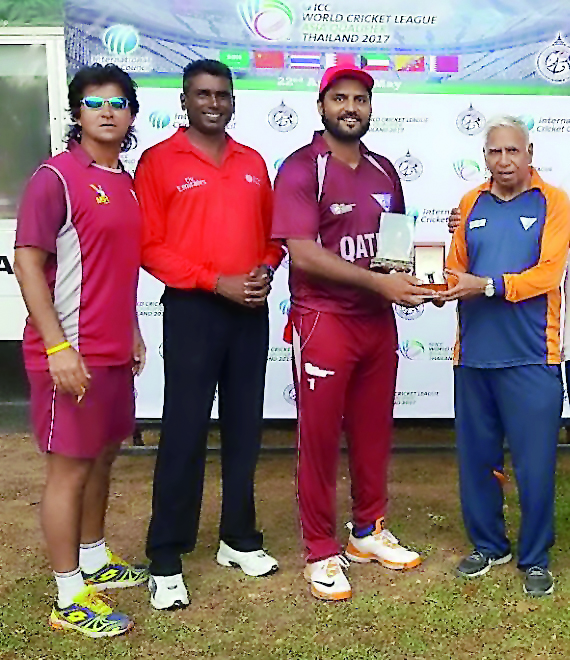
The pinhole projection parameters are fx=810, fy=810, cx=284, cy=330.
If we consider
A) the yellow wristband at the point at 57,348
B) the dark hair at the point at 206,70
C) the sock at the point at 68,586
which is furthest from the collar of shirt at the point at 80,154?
the sock at the point at 68,586

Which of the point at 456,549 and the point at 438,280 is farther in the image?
the point at 456,549

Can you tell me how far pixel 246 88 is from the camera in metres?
4.43

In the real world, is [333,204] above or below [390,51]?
below

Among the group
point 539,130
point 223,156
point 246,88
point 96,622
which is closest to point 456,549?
point 96,622

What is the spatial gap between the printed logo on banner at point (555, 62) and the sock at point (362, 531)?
8.68 ft

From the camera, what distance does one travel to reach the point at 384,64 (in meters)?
4.42

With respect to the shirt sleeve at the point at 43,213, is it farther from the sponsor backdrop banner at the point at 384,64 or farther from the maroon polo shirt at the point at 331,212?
the sponsor backdrop banner at the point at 384,64

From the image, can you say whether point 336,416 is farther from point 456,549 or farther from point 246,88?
point 246,88

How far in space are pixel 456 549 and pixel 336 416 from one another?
99cm

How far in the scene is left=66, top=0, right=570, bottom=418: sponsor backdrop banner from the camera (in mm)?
4340

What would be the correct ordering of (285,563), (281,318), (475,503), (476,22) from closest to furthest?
1. (475,503)
2. (285,563)
3. (476,22)
4. (281,318)

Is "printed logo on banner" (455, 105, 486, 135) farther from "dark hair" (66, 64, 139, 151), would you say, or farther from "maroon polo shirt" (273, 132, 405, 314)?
"dark hair" (66, 64, 139, 151)

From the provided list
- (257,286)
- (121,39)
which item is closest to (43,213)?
(257,286)

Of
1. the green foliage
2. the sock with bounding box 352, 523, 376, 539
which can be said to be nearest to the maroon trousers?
the sock with bounding box 352, 523, 376, 539
